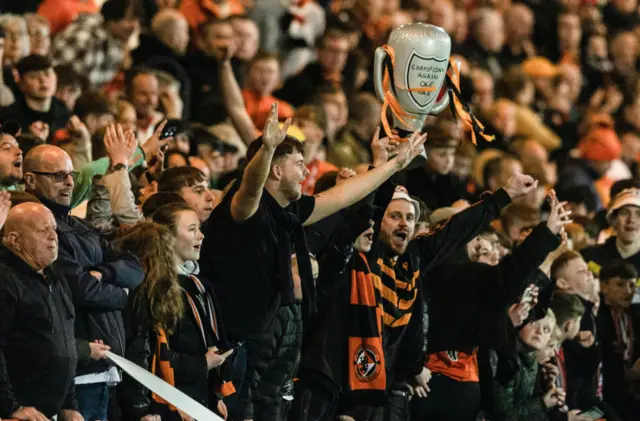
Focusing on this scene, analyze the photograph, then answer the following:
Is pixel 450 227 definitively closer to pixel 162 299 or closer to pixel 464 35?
pixel 162 299

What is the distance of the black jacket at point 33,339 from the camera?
6.35 m

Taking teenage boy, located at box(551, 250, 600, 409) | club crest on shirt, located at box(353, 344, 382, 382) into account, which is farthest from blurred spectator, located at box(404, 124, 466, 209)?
club crest on shirt, located at box(353, 344, 382, 382)

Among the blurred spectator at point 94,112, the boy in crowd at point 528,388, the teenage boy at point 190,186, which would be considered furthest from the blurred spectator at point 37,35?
the boy in crowd at point 528,388

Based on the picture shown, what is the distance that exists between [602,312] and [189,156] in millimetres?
3037

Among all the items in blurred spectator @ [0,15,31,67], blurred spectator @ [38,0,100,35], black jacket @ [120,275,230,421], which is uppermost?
blurred spectator @ [38,0,100,35]

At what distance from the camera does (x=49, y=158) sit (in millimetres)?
7129

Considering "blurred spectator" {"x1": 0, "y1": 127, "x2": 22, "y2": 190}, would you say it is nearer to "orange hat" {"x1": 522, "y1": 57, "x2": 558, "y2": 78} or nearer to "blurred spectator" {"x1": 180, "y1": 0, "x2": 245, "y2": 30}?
"blurred spectator" {"x1": 180, "y1": 0, "x2": 245, "y2": 30}

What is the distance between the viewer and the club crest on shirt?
8375 mm

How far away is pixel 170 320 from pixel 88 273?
1.80 feet

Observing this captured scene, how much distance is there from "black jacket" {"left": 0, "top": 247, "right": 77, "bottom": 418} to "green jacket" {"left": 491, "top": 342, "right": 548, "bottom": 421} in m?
3.49

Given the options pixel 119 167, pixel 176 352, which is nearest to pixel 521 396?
pixel 176 352

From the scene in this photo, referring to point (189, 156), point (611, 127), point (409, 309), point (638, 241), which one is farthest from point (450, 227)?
point (611, 127)

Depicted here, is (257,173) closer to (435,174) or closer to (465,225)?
(465,225)

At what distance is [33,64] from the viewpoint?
31.5 feet
